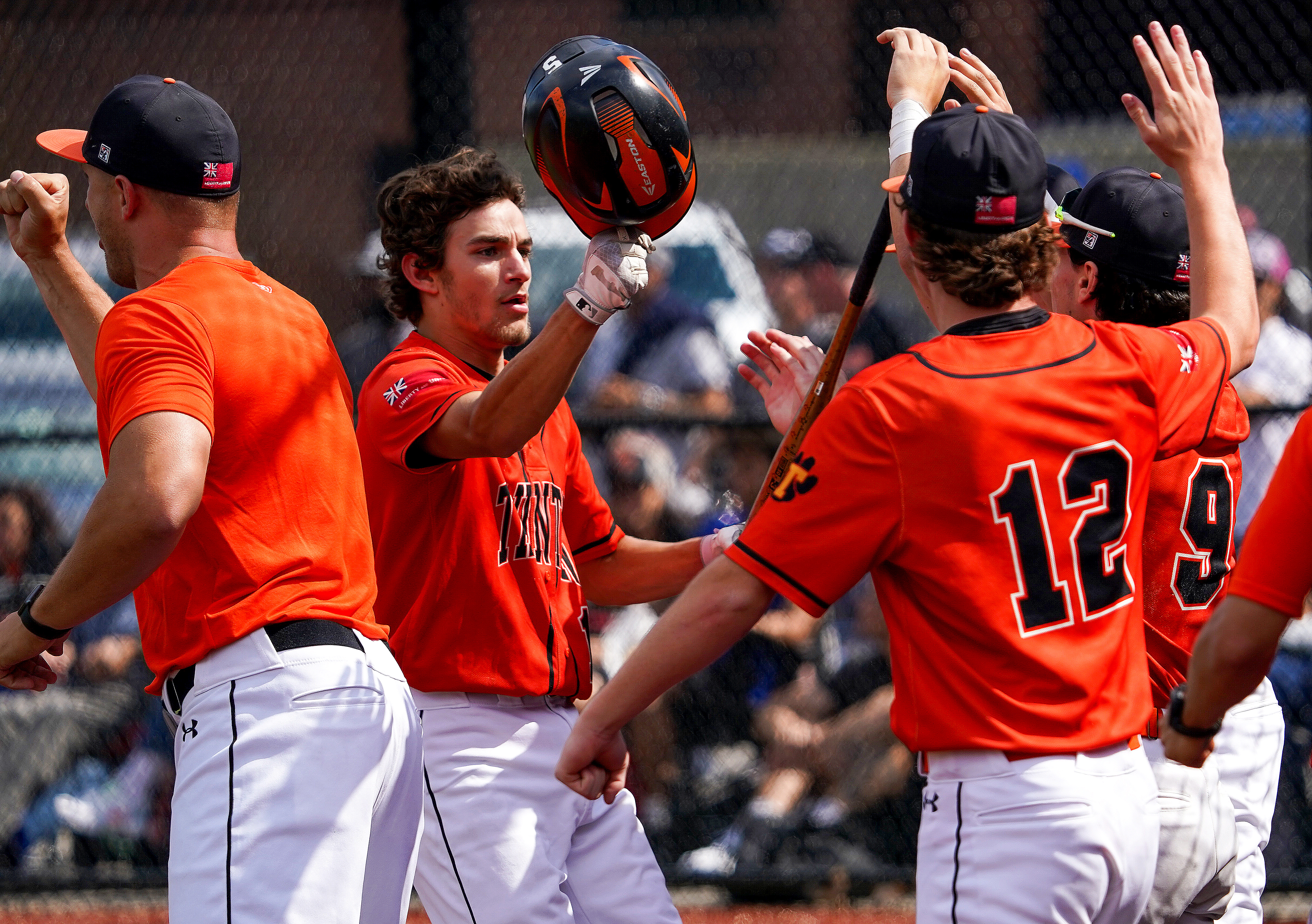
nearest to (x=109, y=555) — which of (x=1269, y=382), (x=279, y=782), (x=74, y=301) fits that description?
(x=279, y=782)

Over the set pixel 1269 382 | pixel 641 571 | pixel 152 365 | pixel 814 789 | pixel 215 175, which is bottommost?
pixel 814 789

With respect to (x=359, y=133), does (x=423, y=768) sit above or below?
below

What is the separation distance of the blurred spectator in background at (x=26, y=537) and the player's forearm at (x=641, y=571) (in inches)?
119

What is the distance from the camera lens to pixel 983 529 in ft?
7.43

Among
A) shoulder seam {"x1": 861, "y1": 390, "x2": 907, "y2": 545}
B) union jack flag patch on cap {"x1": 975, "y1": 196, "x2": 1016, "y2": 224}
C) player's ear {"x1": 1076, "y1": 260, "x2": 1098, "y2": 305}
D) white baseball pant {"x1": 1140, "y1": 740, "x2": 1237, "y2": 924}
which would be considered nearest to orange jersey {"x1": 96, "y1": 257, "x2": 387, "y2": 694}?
shoulder seam {"x1": 861, "y1": 390, "x2": 907, "y2": 545}

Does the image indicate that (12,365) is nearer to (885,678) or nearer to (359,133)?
(359,133)

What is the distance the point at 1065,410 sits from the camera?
230 cm

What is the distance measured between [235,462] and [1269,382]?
440 centimetres

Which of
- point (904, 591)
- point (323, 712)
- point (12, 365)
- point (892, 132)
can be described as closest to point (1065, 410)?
point (904, 591)

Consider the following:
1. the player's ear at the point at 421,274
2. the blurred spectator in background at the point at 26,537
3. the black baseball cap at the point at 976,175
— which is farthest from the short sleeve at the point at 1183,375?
the blurred spectator in background at the point at 26,537

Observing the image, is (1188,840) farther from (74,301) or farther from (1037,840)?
(74,301)

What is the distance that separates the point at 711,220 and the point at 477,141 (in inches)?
78.4

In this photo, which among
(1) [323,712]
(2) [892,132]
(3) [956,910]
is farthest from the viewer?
(2) [892,132]

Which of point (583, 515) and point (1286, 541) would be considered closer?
point (1286, 541)
